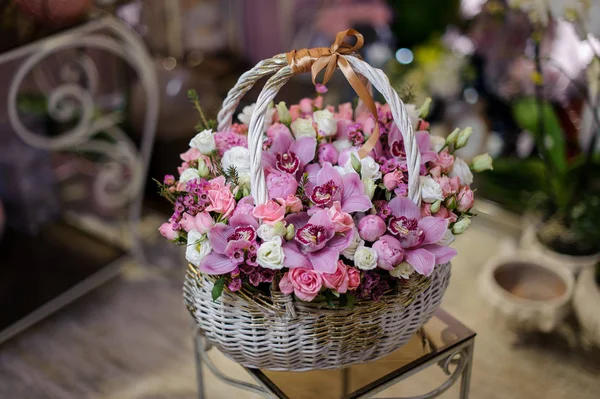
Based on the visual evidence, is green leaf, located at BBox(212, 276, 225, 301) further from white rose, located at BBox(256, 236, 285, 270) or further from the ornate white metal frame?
the ornate white metal frame

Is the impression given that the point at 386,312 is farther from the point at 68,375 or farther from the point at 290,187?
the point at 68,375

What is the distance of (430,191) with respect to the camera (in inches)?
45.4

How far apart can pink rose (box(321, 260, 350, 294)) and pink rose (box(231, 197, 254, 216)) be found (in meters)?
0.15

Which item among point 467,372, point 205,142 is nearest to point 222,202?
point 205,142

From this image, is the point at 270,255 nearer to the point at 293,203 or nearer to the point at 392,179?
the point at 293,203

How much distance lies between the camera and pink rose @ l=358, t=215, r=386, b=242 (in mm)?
1106

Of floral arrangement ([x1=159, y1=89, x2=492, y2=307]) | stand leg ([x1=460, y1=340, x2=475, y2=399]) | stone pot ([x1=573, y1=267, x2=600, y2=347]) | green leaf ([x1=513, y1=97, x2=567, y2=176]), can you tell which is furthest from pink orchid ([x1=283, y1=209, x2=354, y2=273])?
green leaf ([x1=513, y1=97, x2=567, y2=176])

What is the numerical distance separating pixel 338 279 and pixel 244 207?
0.60ft

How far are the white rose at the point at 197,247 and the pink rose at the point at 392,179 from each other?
301 millimetres

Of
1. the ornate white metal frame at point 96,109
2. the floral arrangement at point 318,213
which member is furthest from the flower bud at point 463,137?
the ornate white metal frame at point 96,109

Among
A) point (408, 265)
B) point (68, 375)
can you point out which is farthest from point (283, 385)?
point (68, 375)

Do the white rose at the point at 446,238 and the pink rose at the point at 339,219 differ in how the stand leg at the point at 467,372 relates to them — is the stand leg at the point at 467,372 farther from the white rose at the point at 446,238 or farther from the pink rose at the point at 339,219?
the pink rose at the point at 339,219

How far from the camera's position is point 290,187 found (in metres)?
1.13

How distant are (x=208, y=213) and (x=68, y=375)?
97cm
